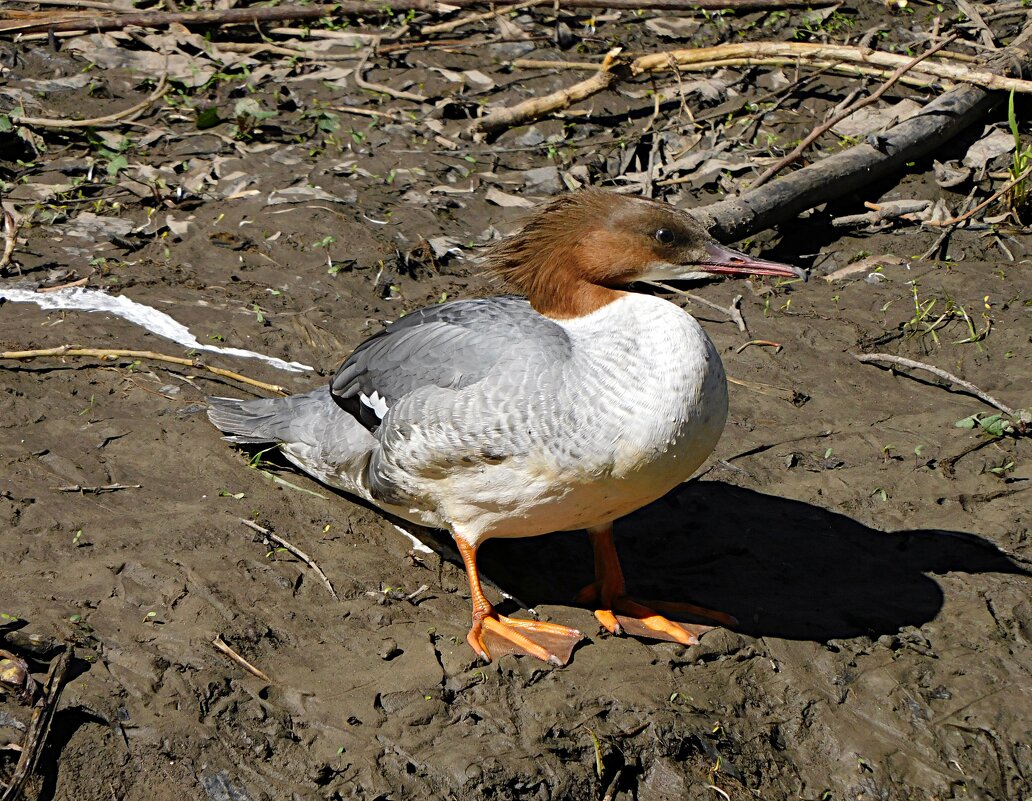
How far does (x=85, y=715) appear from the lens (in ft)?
10.8

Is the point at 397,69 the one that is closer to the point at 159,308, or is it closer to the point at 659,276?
the point at 159,308

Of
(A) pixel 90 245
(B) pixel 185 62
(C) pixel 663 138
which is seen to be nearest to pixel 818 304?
(C) pixel 663 138

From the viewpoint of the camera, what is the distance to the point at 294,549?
4.22m

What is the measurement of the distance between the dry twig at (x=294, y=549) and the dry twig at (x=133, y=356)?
1058mm

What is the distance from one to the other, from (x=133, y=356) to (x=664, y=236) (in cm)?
262

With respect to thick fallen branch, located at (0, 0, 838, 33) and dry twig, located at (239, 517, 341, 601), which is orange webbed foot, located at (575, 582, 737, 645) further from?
thick fallen branch, located at (0, 0, 838, 33)

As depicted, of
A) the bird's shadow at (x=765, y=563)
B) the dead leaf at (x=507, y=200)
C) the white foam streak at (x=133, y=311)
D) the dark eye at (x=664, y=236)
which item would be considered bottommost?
the bird's shadow at (x=765, y=563)

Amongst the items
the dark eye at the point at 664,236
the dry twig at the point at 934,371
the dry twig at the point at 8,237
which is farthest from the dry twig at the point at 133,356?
the dry twig at the point at 934,371

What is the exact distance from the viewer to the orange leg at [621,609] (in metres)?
4.16

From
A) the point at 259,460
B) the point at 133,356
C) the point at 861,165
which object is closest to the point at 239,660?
the point at 259,460

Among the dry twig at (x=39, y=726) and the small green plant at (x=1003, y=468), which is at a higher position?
the dry twig at (x=39, y=726)

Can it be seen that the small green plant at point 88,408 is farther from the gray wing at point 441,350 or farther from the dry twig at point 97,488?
the gray wing at point 441,350

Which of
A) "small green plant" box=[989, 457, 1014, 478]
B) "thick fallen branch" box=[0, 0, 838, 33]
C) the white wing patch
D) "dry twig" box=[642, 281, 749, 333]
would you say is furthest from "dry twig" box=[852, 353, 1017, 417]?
"thick fallen branch" box=[0, 0, 838, 33]

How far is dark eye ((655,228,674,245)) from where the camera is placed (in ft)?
13.0
